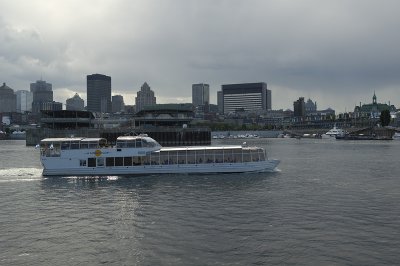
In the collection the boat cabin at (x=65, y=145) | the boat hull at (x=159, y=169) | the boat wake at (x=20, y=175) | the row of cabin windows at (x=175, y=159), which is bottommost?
the boat wake at (x=20, y=175)

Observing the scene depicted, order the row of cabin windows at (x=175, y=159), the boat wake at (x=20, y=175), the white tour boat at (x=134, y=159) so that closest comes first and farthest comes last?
the boat wake at (x=20, y=175)
the white tour boat at (x=134, y=159)
the row of cabin windows at (x=175, y=159)

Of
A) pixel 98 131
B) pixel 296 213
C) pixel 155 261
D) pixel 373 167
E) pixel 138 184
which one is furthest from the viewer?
pixel 98 131

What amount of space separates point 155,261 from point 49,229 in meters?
12.0

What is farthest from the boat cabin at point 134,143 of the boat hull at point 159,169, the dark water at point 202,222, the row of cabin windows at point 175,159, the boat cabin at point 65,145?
the dark water at point 202,222

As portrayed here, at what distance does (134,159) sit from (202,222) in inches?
1325

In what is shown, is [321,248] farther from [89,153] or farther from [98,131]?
[98,131]

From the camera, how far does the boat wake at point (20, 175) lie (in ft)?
209

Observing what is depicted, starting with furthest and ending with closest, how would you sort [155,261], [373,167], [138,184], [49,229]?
[373,167] → [138,184] → [49,229] → [155,261]

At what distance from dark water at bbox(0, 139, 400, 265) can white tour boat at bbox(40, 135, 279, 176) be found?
262 inches

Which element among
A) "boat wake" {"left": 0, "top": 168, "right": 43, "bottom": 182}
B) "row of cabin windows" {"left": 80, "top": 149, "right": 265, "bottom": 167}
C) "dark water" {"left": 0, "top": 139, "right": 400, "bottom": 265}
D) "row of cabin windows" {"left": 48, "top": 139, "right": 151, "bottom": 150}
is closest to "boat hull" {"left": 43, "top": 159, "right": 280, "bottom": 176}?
"row of cabin windows" {"left": 80, "top": 149, "right": 265, "bottom": 167}

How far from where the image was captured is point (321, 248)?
1094 inches

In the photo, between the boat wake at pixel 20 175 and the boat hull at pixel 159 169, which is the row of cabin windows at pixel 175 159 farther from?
the boat wake at pixel 20 175

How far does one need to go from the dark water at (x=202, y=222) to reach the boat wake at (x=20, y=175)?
4.33m

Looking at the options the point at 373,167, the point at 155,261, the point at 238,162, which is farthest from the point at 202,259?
the point at 373,167
